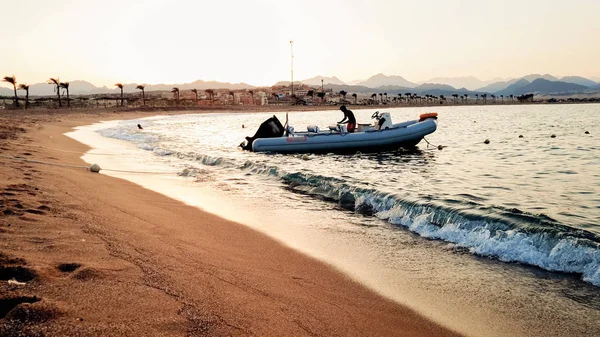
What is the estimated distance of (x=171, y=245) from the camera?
4598mm

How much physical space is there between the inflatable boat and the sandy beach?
39.3 ft

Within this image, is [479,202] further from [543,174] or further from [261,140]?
[261,140]

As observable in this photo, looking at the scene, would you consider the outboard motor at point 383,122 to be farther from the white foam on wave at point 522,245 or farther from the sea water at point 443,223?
the white foam on wave at point 522,245

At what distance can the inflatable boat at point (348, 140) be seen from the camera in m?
17.5

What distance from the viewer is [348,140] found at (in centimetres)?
1745

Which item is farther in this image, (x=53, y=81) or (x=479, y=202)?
(x=53, y=81)

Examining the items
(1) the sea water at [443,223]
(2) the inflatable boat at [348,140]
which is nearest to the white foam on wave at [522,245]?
(1) the sea water at [443,223]

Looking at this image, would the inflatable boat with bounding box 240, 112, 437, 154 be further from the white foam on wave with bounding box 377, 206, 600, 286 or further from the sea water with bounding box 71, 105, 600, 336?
the white foam on wave with bounding box 377, 206, 600, 286

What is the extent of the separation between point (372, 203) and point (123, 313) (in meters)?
6.22

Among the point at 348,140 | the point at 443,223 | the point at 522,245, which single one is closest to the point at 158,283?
the point at 522,245

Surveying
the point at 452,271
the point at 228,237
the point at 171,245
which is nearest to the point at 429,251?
the point at 452,271

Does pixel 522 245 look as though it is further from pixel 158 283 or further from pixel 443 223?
pixel 158 283

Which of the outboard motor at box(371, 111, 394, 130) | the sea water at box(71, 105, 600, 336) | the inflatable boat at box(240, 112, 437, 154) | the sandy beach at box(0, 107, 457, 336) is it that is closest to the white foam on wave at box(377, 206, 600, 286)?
the sea water at box(71, 105, 600, 336)

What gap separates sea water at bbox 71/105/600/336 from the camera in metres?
4.00
